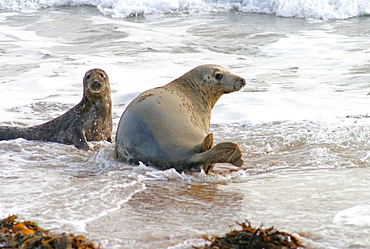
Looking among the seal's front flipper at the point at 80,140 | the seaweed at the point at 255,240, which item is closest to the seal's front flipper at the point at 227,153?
the seaweed at the point at 255,240

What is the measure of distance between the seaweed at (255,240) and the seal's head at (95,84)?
4.42 meters

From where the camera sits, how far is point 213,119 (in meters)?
7.80

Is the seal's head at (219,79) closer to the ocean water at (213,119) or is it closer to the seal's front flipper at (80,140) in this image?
the ocean water at (213,119)

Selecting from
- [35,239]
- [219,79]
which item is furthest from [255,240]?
[219,79]

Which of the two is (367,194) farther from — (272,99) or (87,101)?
(272,99)

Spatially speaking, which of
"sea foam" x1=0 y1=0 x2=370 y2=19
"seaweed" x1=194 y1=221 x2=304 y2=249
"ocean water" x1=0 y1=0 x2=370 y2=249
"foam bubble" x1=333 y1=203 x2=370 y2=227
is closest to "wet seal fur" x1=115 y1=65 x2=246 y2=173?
"ocean water" x1=0 y1=0 x2=370 y2=249

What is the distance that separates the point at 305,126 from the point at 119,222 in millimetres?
4138

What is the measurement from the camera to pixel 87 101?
7.08 meters

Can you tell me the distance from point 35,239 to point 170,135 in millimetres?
2061

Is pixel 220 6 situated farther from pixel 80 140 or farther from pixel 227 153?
pixel 227 153

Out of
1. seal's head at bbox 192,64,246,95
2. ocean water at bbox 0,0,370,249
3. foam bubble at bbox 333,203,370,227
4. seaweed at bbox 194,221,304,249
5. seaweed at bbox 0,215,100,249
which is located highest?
seal's head at bbox 192,64,246,95

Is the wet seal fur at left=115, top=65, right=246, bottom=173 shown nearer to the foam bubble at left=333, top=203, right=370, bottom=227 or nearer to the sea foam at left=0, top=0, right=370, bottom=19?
the foam bubble at left=333, top=203, right=370, bottom=227

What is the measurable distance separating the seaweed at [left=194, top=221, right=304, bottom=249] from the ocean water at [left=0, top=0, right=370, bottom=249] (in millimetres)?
128

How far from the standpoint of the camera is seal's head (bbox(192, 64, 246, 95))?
233 inches
